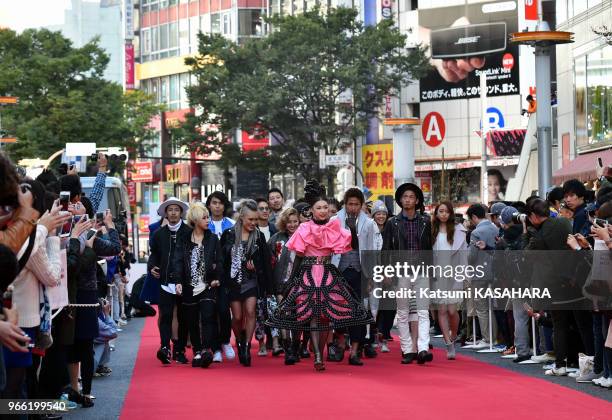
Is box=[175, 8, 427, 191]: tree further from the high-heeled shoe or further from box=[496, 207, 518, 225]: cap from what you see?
the high-heeled shoe

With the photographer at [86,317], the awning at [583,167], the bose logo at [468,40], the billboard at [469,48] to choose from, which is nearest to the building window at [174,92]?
the billboard at [469,48]

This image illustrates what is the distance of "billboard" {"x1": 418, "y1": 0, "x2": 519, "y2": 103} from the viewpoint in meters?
62.7

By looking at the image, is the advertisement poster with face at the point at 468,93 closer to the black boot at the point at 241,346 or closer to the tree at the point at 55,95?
the tree at the point at 55,95

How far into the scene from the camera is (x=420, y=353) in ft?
50.5

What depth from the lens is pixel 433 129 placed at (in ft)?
198

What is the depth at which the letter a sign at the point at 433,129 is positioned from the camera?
5775 cm

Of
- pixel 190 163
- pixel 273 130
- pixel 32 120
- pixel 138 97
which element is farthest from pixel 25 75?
pixel 190 163

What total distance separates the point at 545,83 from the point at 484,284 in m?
7.30

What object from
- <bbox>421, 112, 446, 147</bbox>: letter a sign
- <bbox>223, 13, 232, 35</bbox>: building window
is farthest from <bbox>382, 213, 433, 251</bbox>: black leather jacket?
<bbox>223, 13, 232, 35</bbox>: building window

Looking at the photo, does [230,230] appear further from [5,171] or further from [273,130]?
[273,130]

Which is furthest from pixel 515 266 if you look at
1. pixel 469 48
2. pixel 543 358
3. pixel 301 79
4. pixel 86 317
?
pixel 469 48

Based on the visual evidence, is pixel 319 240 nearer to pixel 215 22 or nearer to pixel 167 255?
pixel 167 255

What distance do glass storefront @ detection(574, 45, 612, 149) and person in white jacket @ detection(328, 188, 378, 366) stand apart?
21.3 meters

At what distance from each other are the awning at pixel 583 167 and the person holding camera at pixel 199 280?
1915cm
